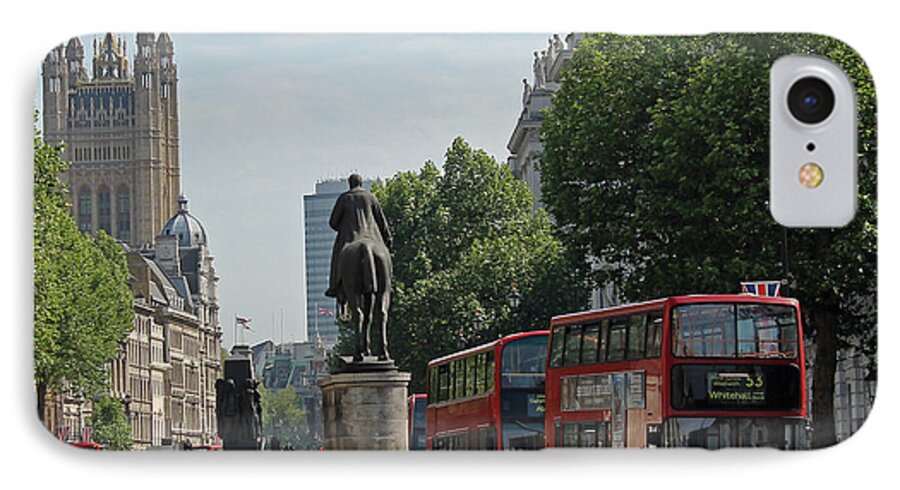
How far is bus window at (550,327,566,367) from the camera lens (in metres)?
27.1

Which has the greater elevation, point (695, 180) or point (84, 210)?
point (695, 180)

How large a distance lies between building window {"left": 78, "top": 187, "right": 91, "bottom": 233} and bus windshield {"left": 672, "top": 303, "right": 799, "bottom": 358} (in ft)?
23.6

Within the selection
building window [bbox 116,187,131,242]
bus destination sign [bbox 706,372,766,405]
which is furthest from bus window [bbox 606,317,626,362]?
building window [bbox 116,187,131,242]

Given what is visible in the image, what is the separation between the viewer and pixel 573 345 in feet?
87.4

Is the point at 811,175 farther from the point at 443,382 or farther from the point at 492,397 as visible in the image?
the point at 443,382

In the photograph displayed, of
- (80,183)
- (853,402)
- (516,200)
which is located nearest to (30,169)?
(80,183)

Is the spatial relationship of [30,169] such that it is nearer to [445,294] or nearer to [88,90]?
[88,90]

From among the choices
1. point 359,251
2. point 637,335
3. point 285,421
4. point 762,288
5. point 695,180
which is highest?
point 695,180

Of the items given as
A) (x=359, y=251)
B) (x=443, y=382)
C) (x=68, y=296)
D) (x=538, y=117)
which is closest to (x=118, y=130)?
(x=68, y=296)

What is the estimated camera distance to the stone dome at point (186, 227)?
2255 centimetres

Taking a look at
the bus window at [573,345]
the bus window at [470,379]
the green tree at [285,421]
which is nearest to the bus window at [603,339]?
the bus window at [573,345]

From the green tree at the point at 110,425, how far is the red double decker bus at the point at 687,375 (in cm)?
467

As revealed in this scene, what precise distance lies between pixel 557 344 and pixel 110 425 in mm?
8941

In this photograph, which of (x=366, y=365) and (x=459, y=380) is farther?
(x=459, y=380)
